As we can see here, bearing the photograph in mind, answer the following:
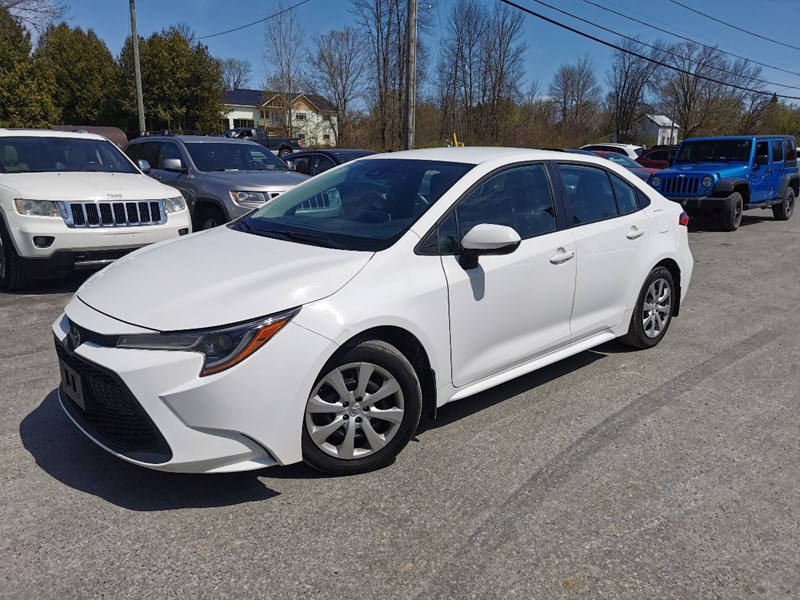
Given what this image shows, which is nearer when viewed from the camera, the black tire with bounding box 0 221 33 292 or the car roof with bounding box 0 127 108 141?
the black tire with bounding box 0 221 33 292

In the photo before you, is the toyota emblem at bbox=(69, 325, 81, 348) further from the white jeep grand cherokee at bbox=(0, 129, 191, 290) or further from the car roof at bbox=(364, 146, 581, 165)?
the white jeep grand cherokee at bbox=(0, 129, 191, 290)

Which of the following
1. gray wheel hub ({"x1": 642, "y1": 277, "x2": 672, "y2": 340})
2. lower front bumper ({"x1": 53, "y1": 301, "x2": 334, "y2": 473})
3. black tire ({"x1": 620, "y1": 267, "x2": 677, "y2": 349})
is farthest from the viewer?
gray wheel hub ({"x1": 642, "y1": 277, "x2": 672, "y2": 340})

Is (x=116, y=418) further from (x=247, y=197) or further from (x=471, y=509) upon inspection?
(x=247, y=197)

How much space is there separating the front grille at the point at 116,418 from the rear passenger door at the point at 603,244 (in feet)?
8.96

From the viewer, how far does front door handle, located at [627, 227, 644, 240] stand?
4.66m

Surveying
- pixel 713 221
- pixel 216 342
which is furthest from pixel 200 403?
pixel 713 221

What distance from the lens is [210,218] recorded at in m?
8.38

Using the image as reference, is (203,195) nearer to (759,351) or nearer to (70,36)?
(759,351)

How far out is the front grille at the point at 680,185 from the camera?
13.0 metres

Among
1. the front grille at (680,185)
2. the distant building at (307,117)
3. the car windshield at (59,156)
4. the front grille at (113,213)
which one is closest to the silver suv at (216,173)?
the car windshield at (59,156)

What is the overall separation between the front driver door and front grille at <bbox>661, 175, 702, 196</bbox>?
1024 centimetres

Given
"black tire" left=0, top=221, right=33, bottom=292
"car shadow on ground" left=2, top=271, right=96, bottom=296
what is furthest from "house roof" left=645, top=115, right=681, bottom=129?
"black tire" left=0, top=221, right=33, bottom=292

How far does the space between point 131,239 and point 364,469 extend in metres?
4.52

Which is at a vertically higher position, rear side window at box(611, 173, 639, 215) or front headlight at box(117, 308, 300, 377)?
rear side window at box(611, 173, 639, 215)
